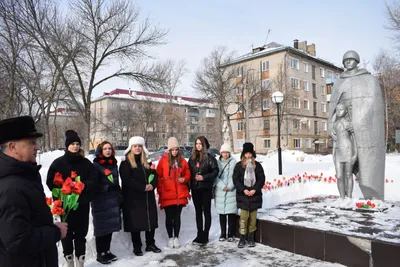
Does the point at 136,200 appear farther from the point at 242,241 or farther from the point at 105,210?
the point at 242,241

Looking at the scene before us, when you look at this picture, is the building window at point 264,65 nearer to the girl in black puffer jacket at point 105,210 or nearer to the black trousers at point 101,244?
the girl in black puffer jacket at point 105,210

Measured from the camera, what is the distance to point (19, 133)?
2164 mm

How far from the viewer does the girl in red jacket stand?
536 centimetres

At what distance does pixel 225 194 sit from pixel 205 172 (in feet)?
1.80

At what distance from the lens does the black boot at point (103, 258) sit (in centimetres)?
470

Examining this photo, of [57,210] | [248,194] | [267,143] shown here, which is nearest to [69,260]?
[57,210]

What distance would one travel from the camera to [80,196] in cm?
416

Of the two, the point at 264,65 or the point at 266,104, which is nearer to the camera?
the point at 266,104

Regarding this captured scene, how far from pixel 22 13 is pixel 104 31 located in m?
4.44

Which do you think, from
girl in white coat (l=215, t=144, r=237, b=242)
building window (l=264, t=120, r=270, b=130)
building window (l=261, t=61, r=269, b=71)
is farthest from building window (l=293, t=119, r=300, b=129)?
girl in white coat (l=215, t=144, r=237, b=242)

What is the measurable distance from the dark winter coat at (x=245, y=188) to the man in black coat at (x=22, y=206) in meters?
3.53

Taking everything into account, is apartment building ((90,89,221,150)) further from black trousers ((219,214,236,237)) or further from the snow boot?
the snow boot

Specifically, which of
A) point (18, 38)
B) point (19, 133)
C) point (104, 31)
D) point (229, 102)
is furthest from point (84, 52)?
point (229, 102)

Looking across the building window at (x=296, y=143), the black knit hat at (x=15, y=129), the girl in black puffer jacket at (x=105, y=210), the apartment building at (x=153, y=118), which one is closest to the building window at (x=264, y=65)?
the apartment building at (x=153, y=118)
